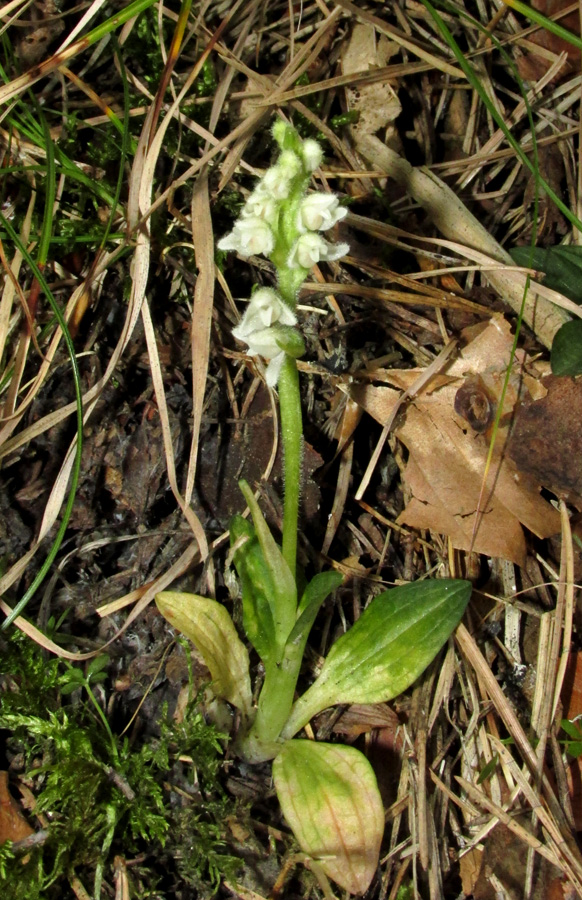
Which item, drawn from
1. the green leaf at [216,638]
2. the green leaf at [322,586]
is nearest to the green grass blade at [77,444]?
the green leaf at [216,638]

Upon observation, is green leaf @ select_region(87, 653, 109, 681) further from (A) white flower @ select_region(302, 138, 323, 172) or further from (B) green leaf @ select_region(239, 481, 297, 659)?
(A) white flower @ select_region(302, 138, 323, 172)

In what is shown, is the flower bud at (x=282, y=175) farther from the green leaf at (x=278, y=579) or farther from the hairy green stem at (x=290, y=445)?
the green leaf at (x=278, y=579)

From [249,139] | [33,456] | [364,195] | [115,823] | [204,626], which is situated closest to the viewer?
[115,823]

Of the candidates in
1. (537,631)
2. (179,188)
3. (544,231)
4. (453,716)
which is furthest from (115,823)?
(544,231)

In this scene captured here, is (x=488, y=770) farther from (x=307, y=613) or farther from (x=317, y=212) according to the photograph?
(x=317, y=212)

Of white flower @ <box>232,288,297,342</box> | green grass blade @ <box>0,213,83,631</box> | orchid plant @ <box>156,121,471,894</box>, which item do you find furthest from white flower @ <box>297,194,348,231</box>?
green grass blade @ <box>0,213,83,631</box>

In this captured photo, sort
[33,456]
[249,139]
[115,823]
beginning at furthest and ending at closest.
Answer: [249,139], [33,456], [115,823]

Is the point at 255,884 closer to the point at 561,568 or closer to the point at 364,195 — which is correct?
the point at 561,568
